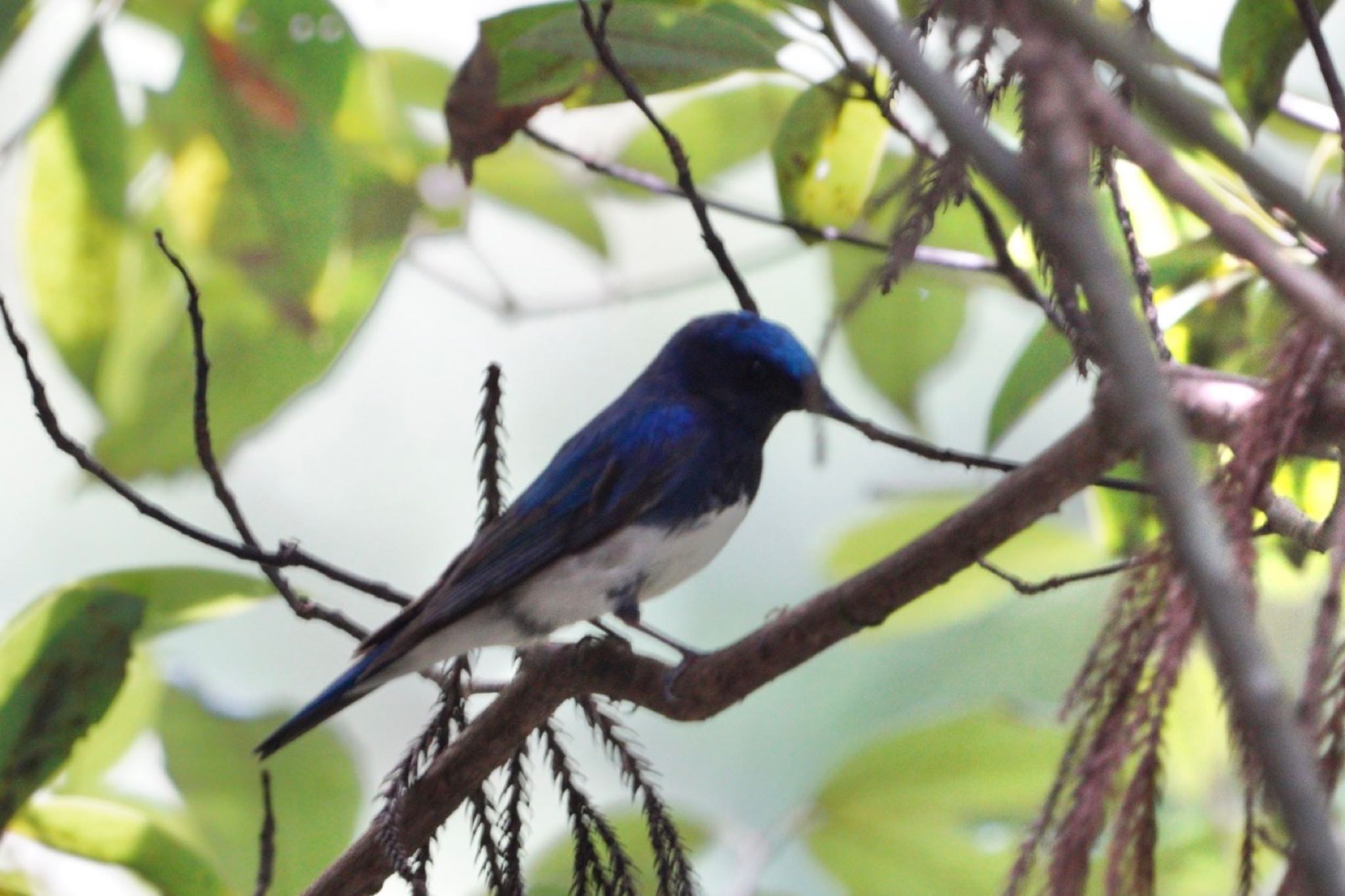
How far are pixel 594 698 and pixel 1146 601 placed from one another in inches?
26.7

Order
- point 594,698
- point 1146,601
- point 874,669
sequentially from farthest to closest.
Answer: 1. point 874,669
2. point 594,698
3. point 1146,601

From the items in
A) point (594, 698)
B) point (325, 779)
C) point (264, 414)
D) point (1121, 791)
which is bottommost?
point (1121, 791)

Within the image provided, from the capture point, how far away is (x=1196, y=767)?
190 centimetres

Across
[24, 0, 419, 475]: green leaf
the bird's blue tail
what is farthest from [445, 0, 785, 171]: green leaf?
the bird's blue tail

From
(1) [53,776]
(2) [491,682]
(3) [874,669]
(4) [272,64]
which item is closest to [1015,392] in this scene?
(2) [491,682]

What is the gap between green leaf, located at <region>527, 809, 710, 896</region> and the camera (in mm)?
1680

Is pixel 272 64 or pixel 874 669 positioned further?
pixel 874 669

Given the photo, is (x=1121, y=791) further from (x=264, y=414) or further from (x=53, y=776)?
(x=264, y=414)

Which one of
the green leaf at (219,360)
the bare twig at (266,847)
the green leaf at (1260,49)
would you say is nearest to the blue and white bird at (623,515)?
the bare twig at (266,847)

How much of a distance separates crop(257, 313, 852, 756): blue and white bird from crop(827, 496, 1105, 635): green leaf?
331 millimetres

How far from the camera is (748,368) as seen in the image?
174 cm

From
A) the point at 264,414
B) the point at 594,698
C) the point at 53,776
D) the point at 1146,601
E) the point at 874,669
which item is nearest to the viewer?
the point at 1146,601

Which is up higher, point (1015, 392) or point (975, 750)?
point (1015, 392)

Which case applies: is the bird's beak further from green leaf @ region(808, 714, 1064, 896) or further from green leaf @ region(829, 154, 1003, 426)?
green leaf @ region(808, 714, 1064, 896)
